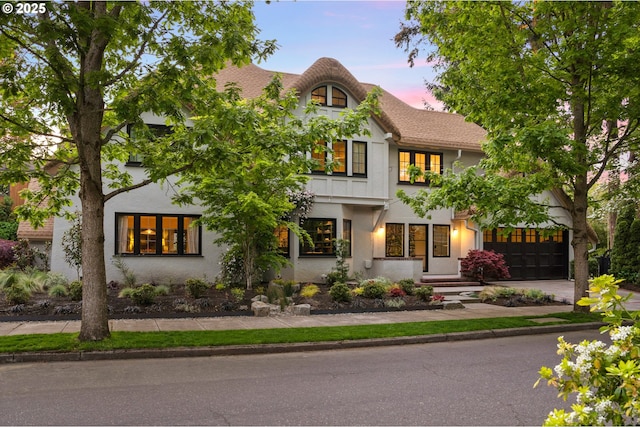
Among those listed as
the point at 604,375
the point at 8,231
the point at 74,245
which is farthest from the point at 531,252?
the point at 8,231

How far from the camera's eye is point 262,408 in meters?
5.41

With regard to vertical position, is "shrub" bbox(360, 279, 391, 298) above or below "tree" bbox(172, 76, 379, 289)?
below

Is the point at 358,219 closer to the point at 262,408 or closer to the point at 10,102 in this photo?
the point at 10,102

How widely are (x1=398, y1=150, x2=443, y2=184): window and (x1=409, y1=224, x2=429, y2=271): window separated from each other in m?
2.13

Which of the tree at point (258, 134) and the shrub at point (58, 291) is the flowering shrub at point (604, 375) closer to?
the tree at point (258, 134)

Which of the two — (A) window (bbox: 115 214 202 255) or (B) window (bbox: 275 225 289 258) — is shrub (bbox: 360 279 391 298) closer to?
(B) window (bbox: 275 225 289 258)

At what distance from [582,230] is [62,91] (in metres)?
12.8

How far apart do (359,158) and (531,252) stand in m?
10.1

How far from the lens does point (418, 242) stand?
21.3 m

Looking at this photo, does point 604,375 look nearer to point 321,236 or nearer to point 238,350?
point 238,350

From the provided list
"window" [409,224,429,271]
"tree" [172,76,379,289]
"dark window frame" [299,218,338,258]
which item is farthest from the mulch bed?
"window" [409,224,429,271]

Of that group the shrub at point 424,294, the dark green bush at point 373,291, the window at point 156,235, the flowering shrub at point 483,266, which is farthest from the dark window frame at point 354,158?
the window at point 156,235

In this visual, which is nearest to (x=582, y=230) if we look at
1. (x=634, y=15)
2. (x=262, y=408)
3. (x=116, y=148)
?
(x=634, y=15)

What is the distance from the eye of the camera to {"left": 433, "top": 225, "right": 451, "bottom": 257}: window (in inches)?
848
